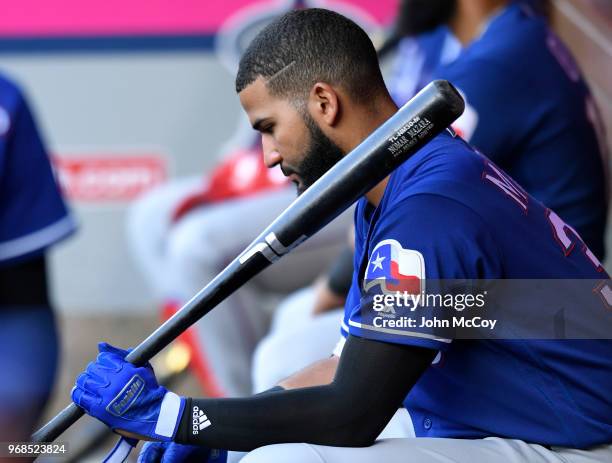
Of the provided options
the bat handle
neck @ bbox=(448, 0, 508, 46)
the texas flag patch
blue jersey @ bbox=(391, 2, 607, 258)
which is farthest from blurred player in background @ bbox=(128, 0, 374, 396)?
the texas flag patch

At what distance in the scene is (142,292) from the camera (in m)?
4.15

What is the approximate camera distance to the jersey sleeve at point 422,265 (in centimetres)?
146

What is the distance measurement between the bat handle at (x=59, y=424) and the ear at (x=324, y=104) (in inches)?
22.0

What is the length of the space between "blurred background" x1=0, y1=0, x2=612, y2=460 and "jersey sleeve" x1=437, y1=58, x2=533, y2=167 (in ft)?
5.55

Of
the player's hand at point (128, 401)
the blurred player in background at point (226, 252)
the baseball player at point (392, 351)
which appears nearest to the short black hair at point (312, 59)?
the baseball player at point (392, 351)

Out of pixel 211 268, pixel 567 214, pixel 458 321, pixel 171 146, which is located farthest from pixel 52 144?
pixel 458 321

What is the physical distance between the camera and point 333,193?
156 centimetres

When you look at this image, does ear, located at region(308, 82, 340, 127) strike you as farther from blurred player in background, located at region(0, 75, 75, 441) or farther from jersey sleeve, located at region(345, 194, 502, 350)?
blurred player in background, located at region(0, 75, 75, 441)

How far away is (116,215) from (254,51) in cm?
250

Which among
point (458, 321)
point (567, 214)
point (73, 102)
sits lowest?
point (567, 214)

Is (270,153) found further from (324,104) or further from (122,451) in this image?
(122,451)

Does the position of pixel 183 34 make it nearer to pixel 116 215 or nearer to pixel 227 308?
pixel 116 215

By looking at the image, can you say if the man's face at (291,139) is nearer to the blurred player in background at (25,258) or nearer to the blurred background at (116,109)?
the blurred player in background at (25,258)

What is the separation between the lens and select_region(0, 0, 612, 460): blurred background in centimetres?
394
